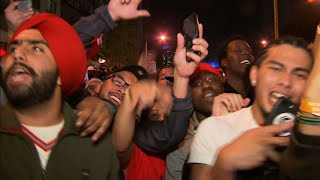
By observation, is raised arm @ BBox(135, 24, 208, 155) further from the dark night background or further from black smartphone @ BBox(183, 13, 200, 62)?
the dark night background

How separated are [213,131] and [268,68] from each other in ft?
1.81

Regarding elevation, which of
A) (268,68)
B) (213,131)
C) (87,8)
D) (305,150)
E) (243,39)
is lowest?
(87,8)

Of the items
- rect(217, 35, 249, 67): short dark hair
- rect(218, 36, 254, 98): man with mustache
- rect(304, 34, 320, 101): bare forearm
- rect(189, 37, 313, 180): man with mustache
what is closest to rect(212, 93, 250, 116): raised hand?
rect(189, 37, 313, 180): man with mustache

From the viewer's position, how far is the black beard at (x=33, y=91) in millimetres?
2102

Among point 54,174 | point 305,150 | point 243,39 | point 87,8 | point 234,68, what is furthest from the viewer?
point 87,8

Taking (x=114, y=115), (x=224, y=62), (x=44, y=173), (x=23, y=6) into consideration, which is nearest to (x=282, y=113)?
(x=114, y=115)

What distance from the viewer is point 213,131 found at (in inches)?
82.1

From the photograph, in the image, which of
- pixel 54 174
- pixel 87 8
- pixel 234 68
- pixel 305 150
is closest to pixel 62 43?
pixel 54 174

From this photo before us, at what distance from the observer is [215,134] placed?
2.07 m

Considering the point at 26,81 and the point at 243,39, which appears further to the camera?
the point at 243,39

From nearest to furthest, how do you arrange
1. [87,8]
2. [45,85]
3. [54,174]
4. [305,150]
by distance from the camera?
1. [305,150]
2. [54,174]
3. [45,85]
4. [87,8]

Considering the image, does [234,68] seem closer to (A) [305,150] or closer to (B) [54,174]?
(B) [54,174]

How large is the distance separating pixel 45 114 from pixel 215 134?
0.95m

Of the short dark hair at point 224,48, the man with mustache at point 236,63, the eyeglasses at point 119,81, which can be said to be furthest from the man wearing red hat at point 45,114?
the short dark hair at point 224,48
